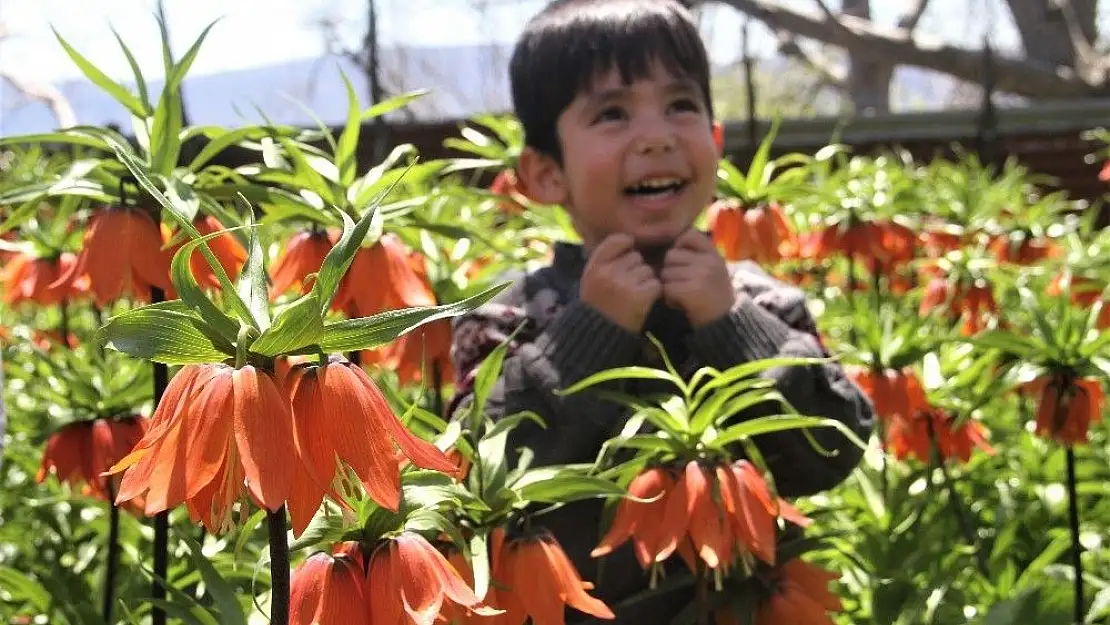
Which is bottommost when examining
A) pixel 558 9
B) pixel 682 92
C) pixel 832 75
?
pixel 832 75

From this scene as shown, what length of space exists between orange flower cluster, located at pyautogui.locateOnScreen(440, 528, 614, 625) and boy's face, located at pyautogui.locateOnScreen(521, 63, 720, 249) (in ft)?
2.12

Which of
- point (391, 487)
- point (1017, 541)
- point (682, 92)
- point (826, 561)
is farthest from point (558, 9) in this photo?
point (1017, 541)

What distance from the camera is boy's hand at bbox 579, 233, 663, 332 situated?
1.25 meters

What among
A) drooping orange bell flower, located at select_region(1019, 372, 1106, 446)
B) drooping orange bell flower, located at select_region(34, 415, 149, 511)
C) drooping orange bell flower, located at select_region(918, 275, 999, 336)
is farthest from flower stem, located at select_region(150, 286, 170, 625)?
drooping orange bell flower, located at select_region(918, 275, 999, 336)

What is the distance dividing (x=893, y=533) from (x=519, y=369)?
0.82 m

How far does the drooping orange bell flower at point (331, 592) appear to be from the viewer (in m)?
0.66

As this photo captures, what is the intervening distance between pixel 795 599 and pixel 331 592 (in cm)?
60

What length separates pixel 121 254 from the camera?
3.32ft

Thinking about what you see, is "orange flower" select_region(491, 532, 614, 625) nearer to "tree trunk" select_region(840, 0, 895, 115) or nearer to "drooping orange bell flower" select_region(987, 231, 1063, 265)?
"drooping orange bell flower" select_region(987, 231, 1063, 265)

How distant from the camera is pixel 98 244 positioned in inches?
40.0

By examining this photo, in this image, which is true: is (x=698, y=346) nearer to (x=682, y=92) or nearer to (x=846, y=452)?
(x=846, y=452)

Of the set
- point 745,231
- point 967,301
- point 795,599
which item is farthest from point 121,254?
point 967,301

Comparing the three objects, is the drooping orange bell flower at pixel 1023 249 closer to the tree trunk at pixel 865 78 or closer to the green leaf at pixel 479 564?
the green leaf at pixel 479 564

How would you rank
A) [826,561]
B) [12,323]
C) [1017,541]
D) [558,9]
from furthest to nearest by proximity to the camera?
[12,323] < [1017,541] < [826,561] < [558,9]
